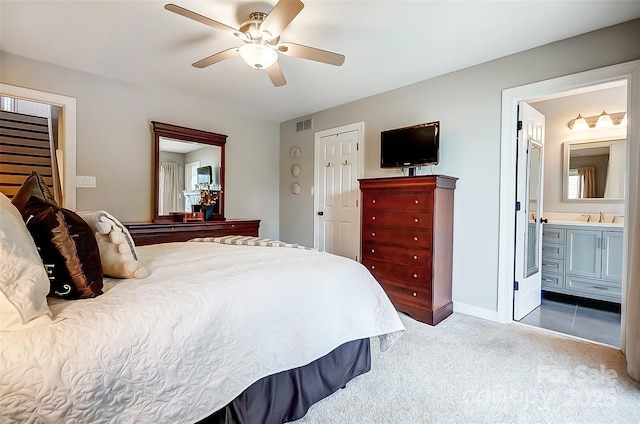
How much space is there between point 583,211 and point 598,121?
1140 mm

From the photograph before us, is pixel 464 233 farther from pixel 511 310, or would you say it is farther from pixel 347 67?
pixel 347 67

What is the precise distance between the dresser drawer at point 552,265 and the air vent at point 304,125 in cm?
372

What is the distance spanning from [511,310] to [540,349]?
1.89 feet

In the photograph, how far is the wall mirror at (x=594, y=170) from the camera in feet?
12.1

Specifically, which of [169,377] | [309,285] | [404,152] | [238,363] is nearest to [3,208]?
[169,377]

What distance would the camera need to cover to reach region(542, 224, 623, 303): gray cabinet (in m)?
3.34

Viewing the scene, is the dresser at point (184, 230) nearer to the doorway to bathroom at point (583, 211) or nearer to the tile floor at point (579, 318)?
the doorway to bathroom at point (583, 211)

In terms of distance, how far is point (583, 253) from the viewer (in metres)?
3.54

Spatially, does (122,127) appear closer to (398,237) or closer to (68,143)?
(68,143)

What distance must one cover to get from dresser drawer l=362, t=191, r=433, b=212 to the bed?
1253 millimetres

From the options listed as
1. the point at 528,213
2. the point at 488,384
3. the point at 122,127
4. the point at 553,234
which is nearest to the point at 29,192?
the point at 122,127

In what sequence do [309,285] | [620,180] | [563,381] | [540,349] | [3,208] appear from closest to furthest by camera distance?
1. [3,208]
2. [309,285]
3. [563,381]
4. [540,349]
5. [620,180]

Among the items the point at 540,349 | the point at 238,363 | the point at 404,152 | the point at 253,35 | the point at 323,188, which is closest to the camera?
the point at 238,363

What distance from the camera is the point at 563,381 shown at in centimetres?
194
